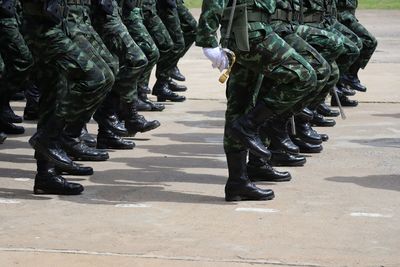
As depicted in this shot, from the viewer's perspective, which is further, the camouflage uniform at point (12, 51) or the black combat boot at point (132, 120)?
the black combat boot at point (132, 120)

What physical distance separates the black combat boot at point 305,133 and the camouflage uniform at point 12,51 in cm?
231

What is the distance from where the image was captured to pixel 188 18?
1306 cm

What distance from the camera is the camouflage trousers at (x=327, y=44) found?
30.4 ft

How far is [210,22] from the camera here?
7.34m

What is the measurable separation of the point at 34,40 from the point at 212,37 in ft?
4.10

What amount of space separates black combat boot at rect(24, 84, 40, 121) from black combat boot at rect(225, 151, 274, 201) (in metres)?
4.17

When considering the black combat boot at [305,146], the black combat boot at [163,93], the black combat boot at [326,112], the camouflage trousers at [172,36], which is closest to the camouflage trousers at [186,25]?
the camouflage trousers at [172,36]

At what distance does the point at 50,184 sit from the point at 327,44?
9.02 ft

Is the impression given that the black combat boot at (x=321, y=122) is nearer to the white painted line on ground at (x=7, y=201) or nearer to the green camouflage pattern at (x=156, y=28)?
the green camouflage pattern at (x=156, y=28)

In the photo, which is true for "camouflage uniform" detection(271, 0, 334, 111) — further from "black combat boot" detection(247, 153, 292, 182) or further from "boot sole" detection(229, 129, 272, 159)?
"boot sole" detection(229, 129, 272, 159)

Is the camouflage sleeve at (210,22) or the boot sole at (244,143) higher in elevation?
the camouflage sleeve at (210,22)

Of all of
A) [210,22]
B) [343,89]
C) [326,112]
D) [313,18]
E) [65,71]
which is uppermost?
[210,22]

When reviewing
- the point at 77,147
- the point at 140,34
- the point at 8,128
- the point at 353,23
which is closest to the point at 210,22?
the point at 77,147

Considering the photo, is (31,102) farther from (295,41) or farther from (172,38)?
(295,41)
